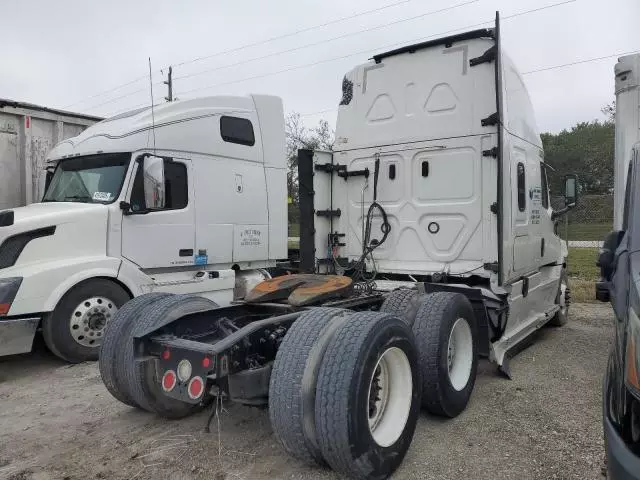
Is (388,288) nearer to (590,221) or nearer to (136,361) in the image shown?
(136,361)

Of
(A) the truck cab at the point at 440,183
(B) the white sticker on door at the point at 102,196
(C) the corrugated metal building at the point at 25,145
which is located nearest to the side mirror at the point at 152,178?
(B) the white sticker on door at the point at 102,196

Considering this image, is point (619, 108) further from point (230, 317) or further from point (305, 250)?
point (230, 317)

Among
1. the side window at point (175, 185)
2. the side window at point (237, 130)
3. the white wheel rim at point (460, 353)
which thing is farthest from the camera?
the side window at point (237, 130)

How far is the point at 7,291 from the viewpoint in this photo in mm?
5258

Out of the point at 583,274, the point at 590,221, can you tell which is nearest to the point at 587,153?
the point at 590,221

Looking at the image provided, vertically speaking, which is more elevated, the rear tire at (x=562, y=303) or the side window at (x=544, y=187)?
the side window at (x=544, y=187)

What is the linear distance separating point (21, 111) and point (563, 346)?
803cm

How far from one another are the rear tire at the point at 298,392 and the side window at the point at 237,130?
187 inches

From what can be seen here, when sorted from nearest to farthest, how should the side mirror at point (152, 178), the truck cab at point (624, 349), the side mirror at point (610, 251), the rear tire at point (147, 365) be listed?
the truck cab at point (624, 349) → the side mirror at point (610, 251) → the rear tire at point (147, 365) → the side mirror at point (152, 178)

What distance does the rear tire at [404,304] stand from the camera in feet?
13.4

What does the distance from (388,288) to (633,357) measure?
3092mm

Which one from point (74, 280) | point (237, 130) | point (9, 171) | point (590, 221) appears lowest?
point (74, 280)

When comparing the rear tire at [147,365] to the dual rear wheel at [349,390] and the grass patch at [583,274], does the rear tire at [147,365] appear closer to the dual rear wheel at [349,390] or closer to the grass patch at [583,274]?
the dual rear wheel at [349,390]

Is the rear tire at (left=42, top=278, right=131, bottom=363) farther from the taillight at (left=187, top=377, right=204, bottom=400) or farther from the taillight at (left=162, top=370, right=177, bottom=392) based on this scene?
the taillight at (left=187, top=377, right=204, bottom=400)
